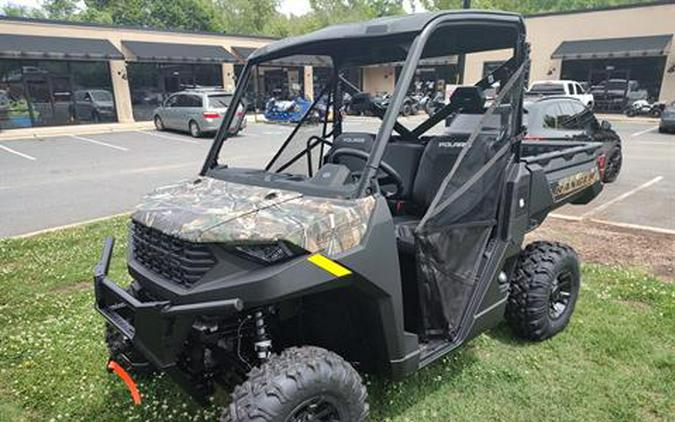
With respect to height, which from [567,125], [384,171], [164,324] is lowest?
[164,324]

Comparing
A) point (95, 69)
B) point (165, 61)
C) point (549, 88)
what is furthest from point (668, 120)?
point (95, 69)

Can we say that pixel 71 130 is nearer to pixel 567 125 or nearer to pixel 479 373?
pixel 567 125

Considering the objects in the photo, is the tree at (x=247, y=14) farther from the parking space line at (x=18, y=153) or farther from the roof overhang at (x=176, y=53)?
the parking space line at (x=18, y=153)

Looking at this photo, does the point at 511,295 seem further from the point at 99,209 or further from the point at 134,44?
the point at 134,44

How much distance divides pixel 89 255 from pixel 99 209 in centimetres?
261

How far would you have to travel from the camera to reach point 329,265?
2.13 metres

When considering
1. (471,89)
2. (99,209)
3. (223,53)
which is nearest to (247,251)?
(471,89)

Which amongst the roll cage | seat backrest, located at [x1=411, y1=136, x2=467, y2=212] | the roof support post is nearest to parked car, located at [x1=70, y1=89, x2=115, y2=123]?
the roof support post

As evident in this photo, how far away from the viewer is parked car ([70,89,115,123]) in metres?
23.0

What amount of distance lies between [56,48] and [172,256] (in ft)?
75.4

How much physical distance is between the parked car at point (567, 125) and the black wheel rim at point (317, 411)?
5.86 metres

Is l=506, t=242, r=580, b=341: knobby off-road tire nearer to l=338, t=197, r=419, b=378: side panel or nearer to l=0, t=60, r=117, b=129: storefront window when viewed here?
l=338, t=197, r=419, b=378: side panel

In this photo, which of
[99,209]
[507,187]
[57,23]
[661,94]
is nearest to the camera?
[507,187]

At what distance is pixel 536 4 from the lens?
181ft
